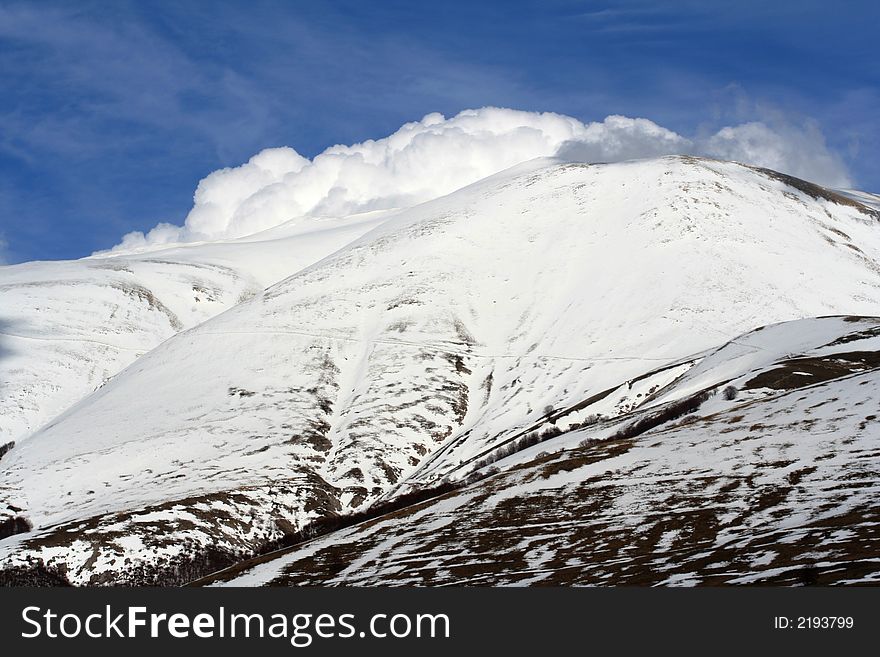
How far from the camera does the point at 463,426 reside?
499ft

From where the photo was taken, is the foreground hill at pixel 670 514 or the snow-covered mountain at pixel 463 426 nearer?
the foreground hill at pixel 670 514

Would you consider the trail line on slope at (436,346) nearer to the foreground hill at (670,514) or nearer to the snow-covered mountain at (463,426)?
the snow-covered mountain at (463,426)

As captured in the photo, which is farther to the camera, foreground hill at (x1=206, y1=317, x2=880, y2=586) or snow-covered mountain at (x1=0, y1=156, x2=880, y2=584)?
snow-covered mountain at (x1=0, y1=156, x2=880, y2=584)

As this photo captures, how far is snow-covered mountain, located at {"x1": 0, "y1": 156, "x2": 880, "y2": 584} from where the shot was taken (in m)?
64.4

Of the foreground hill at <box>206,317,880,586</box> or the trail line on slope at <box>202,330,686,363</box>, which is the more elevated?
the trail line on slope at <box>202,330,686,363</box>

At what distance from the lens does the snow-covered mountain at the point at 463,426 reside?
6438cm

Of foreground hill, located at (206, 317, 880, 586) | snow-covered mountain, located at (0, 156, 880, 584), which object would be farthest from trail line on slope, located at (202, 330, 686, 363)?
foreground hill, located at (206, 317, 880, 586)

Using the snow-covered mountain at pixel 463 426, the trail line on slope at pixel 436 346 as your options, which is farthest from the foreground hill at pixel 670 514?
the trail line on slope at pixel 436 346

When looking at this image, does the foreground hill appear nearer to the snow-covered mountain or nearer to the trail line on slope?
the snow-covered mountain

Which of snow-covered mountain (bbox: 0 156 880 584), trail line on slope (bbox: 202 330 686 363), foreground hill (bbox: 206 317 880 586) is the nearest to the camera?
foreground hill (bbox: 206 317 880 586)

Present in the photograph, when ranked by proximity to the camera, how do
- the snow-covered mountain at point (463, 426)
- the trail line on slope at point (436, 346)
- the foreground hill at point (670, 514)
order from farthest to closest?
the trail line on slope at point (436, 346), the snow-covered mountain at point (463, 426), the foreground hill at point (670, 514)

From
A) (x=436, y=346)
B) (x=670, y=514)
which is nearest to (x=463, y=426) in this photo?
(x=436, y=346)

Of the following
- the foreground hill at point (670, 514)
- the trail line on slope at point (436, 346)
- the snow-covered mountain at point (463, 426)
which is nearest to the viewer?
the foreground hill at point (670, 514)

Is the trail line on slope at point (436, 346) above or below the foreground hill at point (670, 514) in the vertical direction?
above
